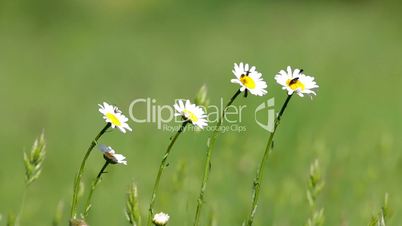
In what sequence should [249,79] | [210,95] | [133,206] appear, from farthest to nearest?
1. [210,95]
2. [249,79]
3. [133,206]

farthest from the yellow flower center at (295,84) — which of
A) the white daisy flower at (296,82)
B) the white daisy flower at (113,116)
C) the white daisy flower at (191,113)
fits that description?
the white daisy flower at (113,116)

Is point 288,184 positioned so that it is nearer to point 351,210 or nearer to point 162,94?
point 351,210

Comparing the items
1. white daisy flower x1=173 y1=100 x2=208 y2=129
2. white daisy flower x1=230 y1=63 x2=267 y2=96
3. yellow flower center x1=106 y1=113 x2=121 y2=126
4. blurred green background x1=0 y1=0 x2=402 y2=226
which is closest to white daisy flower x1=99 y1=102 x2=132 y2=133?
yellow flower center x1=106 y1=113 x2=121 y2=126

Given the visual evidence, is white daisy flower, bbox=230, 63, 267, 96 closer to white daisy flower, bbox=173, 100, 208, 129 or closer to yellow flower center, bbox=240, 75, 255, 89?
yellow flower center, bbox=240, 75, 255, 89

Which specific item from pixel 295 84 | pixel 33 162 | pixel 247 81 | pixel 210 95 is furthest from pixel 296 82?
pixel 210 95

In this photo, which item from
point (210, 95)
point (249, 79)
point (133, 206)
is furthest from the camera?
point (210, 95)

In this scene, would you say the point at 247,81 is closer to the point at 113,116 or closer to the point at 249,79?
the point at 249,79

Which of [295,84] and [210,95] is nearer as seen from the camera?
[295,84]
